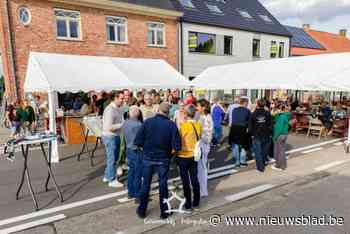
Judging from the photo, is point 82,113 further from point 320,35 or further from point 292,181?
point 320,35

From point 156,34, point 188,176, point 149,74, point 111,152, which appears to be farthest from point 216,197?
point 156,34

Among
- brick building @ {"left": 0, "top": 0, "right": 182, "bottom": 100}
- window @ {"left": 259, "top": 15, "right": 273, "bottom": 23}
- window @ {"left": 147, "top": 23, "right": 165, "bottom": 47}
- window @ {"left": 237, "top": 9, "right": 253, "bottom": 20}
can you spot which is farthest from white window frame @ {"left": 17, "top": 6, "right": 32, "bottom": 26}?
window @ {"left": 259, "top": 15, "right": 273, "bottom": 23}

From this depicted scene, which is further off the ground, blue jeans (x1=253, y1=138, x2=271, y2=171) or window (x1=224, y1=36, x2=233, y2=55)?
window (x1=224, y1=36, x2=233, y2=55)

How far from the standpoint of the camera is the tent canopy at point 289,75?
28.3 feet

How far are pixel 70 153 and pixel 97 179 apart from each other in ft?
8.73

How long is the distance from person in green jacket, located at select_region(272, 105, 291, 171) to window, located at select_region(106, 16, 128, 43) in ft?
35.6

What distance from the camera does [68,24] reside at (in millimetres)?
12344

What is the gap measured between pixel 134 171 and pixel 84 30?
10.9 metres

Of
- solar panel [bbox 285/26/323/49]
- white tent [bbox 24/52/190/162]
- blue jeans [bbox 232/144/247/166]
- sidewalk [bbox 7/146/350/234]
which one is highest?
solar panel [bbox 285/26/323/49]

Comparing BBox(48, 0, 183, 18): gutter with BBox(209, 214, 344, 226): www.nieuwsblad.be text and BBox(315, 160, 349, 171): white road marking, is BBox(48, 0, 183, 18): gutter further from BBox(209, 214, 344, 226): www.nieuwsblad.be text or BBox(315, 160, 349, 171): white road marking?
BBox(209, 214, 344, 226): www.nieuwsblad.be text

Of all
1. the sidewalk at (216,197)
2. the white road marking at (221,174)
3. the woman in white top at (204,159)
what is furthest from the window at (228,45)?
the woman in white top at (204,159)

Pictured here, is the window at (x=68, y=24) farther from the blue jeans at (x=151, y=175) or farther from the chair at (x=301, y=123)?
the chair at (x=301, y=123)

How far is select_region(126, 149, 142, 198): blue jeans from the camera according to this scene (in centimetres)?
401

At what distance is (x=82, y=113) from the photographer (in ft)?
30.3
